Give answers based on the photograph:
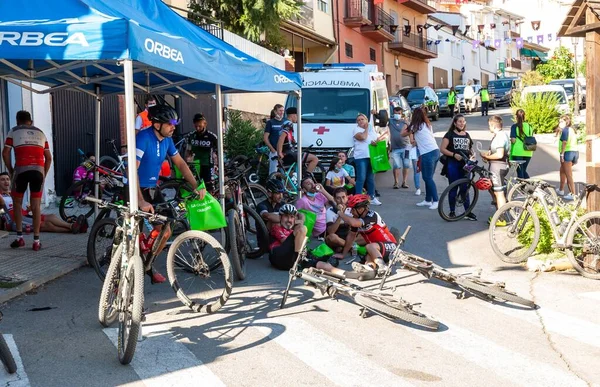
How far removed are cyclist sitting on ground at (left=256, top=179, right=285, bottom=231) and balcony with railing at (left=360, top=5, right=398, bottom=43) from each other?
3230 centimetres

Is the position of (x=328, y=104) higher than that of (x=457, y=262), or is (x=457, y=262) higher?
(x=328, y=104)

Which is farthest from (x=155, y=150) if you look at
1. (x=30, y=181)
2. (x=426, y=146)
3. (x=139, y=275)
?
(x=426, y=146)

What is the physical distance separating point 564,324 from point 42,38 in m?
5.18

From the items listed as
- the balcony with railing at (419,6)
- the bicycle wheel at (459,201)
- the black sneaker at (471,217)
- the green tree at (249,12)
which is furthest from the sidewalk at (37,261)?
the balcony with railing at (419,6)

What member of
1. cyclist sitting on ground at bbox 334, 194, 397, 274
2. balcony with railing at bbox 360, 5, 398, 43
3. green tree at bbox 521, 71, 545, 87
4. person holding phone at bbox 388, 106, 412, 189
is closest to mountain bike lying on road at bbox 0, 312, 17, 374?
cyclist sitting on ground at bbox 334, 194, 397, 274

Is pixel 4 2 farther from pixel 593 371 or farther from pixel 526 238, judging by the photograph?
pixel 526 238

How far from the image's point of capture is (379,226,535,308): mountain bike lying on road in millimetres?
7766

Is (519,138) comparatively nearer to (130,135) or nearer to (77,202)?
(77,202)

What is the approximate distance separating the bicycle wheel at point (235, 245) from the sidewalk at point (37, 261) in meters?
1.94

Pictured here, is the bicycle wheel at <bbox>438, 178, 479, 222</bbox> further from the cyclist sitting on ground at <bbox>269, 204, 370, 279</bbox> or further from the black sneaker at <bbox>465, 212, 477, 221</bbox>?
the cyclist sitting on ground at <bbox>269, 204, 370, 279</bbox>

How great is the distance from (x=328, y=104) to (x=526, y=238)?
23.9 ft

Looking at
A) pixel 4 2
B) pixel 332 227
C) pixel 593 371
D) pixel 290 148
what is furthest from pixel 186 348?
pixel 290 148

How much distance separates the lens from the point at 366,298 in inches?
281

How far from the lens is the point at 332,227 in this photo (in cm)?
1044
